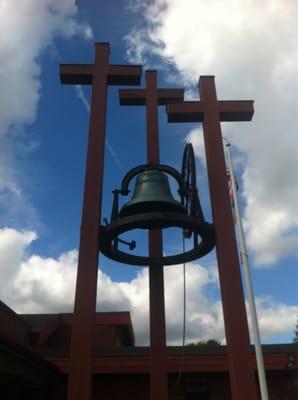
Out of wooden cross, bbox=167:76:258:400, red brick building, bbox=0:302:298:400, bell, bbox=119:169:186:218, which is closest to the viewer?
wooden cross, bbox=167:76:258:400

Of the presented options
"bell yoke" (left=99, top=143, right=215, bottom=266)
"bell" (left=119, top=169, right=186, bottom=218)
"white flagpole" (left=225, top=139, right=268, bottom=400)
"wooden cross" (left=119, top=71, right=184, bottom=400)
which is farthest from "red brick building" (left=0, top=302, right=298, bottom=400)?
"bell" (left=119, top=169, right=186, bottom=218)

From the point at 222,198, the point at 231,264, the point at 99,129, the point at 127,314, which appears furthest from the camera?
the point at 127,314

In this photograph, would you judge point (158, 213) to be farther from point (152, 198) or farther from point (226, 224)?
point (226, 224)

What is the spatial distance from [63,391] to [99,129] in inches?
354

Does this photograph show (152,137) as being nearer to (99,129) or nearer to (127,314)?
(99,129)

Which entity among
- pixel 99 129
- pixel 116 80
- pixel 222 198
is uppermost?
pixel 116 80

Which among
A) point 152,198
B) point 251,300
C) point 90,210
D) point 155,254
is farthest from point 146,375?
point 90,210

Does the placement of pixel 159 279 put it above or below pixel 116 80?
below

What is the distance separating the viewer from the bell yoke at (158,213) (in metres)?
5.70

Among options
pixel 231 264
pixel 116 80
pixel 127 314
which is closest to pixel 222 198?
pixel 231 264

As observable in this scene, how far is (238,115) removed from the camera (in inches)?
279

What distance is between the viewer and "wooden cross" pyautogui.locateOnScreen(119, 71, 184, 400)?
6.32 m

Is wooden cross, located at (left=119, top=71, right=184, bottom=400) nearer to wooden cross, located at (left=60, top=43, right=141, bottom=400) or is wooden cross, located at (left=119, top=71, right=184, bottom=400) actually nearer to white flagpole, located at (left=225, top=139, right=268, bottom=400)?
wooden cross, located at (left=60, top=43, right=141, bottom=400)

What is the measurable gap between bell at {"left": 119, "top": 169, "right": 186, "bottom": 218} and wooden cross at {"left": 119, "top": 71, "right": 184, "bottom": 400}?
31.5 inches
